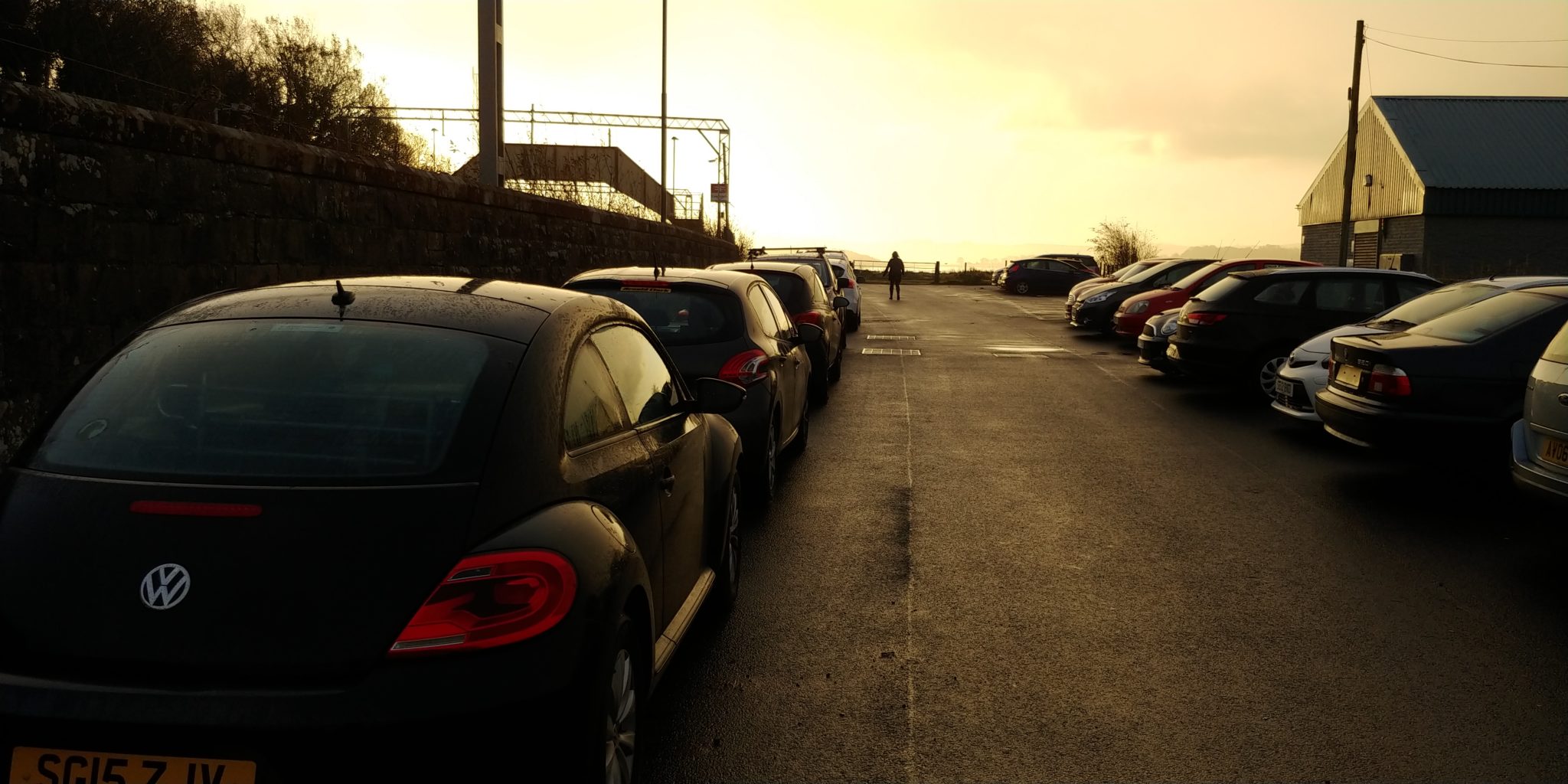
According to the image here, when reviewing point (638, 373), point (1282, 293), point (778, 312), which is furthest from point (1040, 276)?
point (638, 373)

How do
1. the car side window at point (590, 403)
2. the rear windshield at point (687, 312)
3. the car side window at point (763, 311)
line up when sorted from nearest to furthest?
the car side window at point (590, 403) → the rear windshield at point (687, 312) → the car side window at point (763, 311)

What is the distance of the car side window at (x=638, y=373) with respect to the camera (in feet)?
14.1

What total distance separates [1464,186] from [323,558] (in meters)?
52.3

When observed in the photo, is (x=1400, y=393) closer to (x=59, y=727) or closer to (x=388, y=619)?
(x=388, y=619)

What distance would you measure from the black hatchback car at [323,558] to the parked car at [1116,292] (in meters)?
23.2

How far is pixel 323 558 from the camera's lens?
2912 mm

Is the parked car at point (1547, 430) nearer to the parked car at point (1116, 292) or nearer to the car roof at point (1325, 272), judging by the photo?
the car roof at point (1325, 272)

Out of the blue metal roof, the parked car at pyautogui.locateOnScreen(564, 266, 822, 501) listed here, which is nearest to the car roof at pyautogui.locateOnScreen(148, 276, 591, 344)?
the parked car at pyautogui.locateOnScreen(564, 266, 822, 501)

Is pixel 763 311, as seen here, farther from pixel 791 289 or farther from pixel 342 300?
pixel 342 300

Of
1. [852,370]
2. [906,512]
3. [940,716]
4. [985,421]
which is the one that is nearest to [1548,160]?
[852,370]

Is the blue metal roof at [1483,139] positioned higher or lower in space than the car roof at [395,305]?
higher

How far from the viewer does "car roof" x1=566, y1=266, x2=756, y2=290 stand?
841 centimetres

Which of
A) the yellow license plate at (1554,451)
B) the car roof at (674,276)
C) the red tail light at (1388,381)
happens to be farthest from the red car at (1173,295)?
the yellow license plate at (1554,451)

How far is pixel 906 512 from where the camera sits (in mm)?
8164
